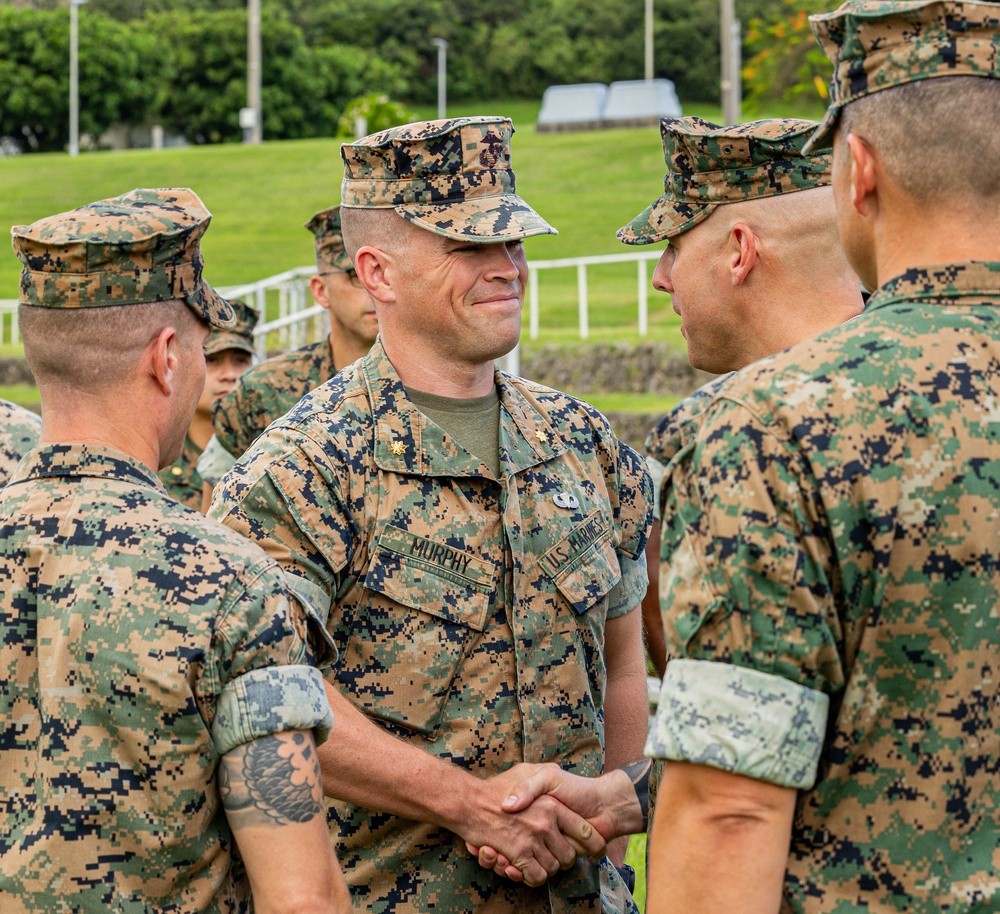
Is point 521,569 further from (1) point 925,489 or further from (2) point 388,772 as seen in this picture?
(1) point 925,489

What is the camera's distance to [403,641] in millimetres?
3014

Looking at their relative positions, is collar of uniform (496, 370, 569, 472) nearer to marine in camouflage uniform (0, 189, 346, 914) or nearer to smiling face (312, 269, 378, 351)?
marine in camouflage uniform (0, 189, 346, 914)

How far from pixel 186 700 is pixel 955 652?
1.23 meters

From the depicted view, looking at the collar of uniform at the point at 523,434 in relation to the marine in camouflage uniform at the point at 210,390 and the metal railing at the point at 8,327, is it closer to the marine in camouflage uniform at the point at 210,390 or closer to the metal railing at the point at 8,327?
the marine in camouflage uniform at the point at 210,390

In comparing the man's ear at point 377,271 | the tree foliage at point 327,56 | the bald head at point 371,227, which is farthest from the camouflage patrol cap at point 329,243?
the tree foliage at point 327,56

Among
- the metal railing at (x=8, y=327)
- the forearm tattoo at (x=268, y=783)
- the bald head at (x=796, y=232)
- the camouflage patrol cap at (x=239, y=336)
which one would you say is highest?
the bald head at (x=796, y=232)

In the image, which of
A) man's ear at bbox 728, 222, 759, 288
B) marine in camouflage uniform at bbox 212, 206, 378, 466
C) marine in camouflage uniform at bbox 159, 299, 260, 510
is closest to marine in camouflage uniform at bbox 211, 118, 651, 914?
man's ear at bbox 728, 222, 759, 288

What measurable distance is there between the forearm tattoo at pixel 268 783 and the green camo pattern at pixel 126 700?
0.10 ft

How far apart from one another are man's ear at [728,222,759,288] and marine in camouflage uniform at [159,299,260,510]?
11.9 ft

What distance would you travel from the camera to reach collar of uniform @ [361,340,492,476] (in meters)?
3.10

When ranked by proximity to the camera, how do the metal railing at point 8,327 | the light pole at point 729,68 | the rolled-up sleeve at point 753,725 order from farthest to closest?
the light pole at point 729,68 → the metal railing at point 8,327 → the rolled-up sleeve at point 753,725

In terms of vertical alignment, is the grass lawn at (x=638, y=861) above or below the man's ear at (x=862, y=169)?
below

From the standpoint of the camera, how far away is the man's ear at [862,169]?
6.68 feet

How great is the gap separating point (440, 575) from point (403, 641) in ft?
0.57
